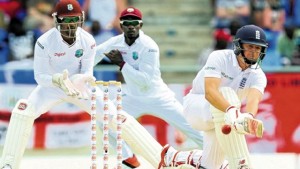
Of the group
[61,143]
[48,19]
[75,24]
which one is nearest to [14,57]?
[48,19]

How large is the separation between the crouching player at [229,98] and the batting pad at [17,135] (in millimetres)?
1233

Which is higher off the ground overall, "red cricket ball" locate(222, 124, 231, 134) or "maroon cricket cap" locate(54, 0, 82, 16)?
"maroon cricket cap" locate(54, 0, 82, 16)

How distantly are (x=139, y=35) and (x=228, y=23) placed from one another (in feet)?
13.7

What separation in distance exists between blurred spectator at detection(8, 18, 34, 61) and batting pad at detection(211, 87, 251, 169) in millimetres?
5202

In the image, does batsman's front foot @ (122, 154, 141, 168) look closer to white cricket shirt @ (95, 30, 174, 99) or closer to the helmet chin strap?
white cricket shirt @ (95, 30, 174, 99)

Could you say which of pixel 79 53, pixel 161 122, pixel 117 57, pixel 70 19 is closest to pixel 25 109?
pixel 79 53

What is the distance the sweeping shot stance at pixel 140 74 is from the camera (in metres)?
8.79

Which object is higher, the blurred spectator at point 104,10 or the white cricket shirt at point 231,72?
the white cricket shirt at point 231,72

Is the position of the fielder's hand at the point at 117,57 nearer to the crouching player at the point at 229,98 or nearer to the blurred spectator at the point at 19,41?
the crouching player at the point at 229,98

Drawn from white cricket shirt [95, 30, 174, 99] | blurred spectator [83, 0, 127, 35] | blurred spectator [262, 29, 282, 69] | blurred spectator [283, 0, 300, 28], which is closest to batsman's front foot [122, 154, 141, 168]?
white cricket shirt [95, 30, 174, 99]

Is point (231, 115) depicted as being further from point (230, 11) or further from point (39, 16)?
point (39, 16)

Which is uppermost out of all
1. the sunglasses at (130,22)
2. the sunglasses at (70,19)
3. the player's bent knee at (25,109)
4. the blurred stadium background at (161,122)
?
the sunglasses at (70,19)

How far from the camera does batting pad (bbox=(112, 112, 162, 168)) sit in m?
8.14

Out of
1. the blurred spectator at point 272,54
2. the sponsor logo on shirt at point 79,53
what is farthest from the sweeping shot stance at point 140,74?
the blurred spectator at point 272,54
